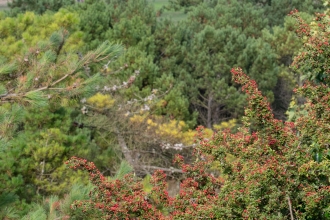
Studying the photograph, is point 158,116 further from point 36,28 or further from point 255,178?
point 255,178

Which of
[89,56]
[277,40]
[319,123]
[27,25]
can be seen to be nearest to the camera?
[319,123]

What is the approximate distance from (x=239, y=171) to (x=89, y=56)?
2.98 metres

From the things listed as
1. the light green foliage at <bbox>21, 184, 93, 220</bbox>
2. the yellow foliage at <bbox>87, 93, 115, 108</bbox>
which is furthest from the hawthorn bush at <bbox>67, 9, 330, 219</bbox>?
the yellow foliage at <bbox>87, 93, 115, 108</bbox>

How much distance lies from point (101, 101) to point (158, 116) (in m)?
1.74

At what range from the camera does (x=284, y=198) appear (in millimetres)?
2799

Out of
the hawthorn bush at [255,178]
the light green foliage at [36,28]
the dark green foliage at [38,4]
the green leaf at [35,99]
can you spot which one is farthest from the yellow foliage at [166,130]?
the hawthorn bush at [255,178]

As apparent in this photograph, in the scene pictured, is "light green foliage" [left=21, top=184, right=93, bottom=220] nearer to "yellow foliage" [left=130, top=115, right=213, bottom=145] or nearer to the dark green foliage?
"yellow foliage" [left=130, top=115, right=213, bottom=145]

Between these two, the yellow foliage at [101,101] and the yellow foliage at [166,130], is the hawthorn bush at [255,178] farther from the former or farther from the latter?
the yellow foliage at [166,130]

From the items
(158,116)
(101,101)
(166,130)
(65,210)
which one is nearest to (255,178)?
(65,210)

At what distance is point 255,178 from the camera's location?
2734mm

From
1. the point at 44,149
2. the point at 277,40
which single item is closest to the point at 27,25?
the point at 44,149

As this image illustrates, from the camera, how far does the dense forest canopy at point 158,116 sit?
2.90 metres

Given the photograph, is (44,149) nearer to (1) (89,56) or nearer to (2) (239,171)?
(1) (89,56)

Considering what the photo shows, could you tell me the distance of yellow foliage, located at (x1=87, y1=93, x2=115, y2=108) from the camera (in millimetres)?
10914
